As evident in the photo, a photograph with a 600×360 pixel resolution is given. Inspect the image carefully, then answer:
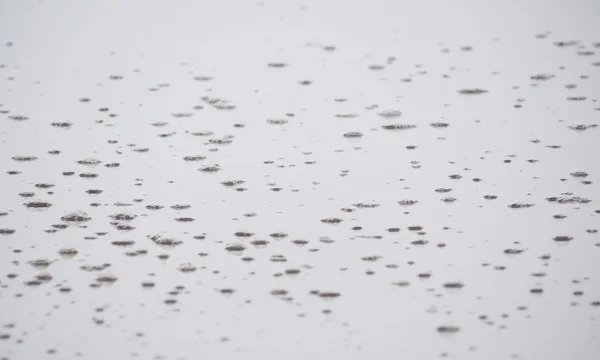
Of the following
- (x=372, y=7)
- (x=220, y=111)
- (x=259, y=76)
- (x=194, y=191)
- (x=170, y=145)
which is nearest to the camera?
(x=194, y=191)

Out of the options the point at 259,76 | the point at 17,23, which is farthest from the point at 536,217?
the point at 17,23

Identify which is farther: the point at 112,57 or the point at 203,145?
the point at 112,57

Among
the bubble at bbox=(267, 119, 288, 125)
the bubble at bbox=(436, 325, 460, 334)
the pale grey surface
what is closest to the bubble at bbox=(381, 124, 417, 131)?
the pale grey surface

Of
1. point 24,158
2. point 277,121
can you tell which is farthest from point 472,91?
point 24,158

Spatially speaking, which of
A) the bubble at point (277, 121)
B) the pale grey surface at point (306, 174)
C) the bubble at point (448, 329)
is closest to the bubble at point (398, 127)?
the pale grey surface at point (306, 174)

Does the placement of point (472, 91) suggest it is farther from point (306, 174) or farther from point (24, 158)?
point (24, 158)

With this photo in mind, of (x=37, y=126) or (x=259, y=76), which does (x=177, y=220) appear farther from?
(x=259, y=76)

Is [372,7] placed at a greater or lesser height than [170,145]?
greater

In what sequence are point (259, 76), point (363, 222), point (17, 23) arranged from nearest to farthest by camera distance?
point (363, 222), point (259, 76), point (17, 23)

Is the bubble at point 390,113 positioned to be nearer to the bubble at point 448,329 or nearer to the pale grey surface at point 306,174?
the pale grey surface at point 306,174
